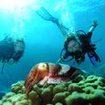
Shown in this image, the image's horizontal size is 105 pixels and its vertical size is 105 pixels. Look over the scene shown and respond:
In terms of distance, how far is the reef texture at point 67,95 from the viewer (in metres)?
3.87

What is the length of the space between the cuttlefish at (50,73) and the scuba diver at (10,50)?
15.4 ft

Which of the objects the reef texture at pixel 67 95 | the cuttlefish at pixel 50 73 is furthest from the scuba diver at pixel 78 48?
the cuttlefish at pixel 50 73

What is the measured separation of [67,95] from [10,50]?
15.1 ft

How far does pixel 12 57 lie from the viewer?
27.4ft

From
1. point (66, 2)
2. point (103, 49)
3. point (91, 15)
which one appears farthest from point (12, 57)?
point (103, 49)

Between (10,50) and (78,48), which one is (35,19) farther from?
(78,48)

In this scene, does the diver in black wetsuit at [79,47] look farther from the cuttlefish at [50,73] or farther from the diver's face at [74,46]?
the cuttlefish at [50,73]

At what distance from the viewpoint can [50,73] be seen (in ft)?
11.6

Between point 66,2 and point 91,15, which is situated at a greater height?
point 91,15

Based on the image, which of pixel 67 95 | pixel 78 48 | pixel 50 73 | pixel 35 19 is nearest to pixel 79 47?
pixel 78 48

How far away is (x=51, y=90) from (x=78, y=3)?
2626cm

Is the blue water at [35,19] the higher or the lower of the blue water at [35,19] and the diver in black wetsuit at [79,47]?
the higher

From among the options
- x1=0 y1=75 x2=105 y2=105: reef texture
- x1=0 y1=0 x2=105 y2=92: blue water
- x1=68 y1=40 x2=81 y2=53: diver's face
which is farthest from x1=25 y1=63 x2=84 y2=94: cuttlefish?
x1=0 y1=0 x2=105 y2=92: blue water

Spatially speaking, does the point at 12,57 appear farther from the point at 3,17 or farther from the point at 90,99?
the point at 3,17
